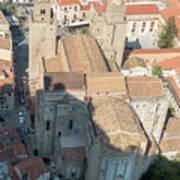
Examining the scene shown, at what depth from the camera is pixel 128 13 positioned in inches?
4247

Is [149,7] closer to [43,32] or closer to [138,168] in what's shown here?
[43,32]

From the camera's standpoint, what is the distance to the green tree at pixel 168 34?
99.9 metres

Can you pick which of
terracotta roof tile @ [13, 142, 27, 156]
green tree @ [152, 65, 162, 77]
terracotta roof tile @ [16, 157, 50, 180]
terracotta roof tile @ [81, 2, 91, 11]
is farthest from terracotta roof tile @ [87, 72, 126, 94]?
terracotta roof tile @ [81, 2, 91, 11]

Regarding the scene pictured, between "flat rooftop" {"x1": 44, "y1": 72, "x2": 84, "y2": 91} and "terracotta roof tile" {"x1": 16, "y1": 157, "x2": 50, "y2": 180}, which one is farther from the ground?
"flat rooftop" {"x1": 44, "y1": 72, "x2": 84, "y2": 91}

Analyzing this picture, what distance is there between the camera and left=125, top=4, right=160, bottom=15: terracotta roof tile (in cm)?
10881

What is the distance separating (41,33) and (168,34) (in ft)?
134

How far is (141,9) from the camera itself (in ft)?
363

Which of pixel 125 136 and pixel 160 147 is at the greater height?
pixel 125 136

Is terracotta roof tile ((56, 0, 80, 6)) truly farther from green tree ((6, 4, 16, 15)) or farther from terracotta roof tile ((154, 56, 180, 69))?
terracotta roof tile ((154, 56, 180, 69))

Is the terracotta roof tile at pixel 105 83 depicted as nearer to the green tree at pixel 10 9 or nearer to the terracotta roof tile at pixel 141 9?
the terracotta roof tile at pixel 141 9

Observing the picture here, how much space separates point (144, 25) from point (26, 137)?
58.5 m

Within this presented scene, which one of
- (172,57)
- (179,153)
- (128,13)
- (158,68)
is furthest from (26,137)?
(128,13)

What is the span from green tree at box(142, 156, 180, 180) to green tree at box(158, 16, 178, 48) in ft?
152

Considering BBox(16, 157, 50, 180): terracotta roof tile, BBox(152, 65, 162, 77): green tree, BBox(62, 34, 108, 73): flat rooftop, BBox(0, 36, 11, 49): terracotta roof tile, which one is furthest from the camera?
BBox(152, 65, 162, 77): green tree
